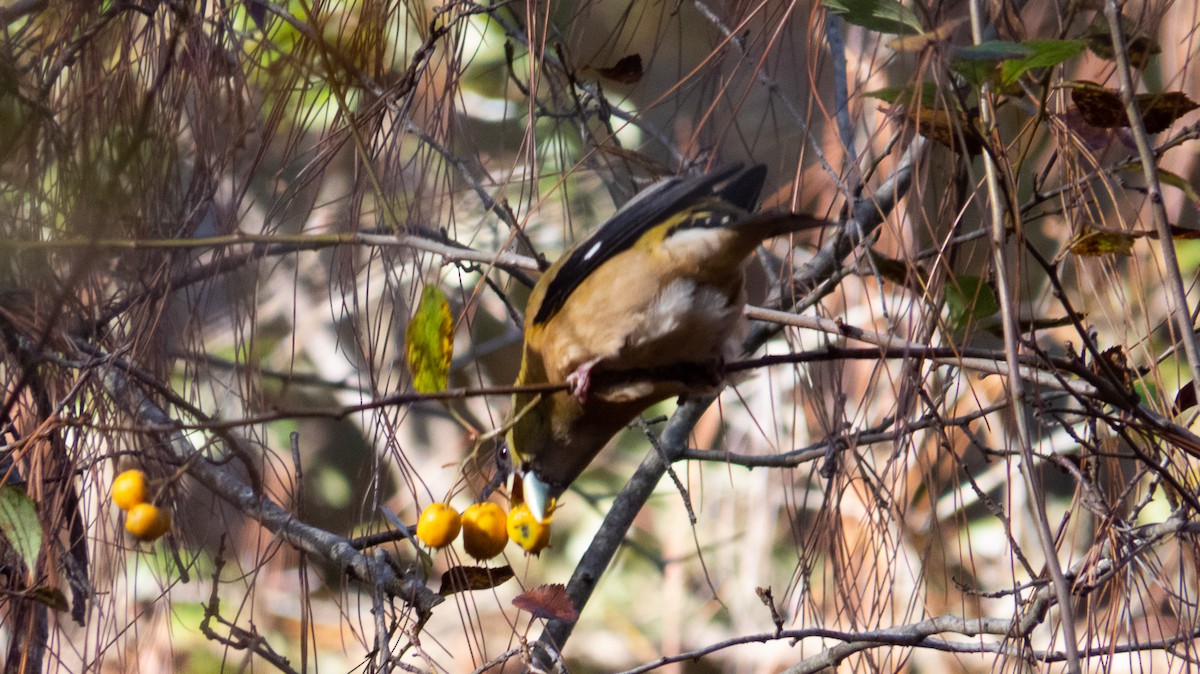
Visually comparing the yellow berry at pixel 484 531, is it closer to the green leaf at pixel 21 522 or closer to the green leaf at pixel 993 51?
the green leaf at pixel 21 522

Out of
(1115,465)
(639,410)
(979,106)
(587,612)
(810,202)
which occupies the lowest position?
(1115,465)

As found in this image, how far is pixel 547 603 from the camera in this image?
1422mm

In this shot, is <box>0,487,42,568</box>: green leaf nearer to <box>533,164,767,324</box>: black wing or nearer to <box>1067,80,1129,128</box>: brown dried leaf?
<box>533,164,767,324</box>: black wing

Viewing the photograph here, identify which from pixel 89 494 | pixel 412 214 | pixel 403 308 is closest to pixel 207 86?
pixel 412 214

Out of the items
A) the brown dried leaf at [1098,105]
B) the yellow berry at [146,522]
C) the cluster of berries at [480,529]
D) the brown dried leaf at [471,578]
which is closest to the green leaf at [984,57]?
the brown dried leaf at [1098,105]

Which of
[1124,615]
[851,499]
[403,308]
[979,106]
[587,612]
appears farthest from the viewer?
Result: [587,612]

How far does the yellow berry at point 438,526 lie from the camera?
4.25 ft

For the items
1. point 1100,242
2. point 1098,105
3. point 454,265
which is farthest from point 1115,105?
point 454,265

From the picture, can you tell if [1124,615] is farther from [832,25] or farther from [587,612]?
[587,612]

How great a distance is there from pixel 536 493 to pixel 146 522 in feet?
2.75

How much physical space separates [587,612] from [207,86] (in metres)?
3.21

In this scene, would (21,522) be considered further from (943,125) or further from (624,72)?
(624,72)

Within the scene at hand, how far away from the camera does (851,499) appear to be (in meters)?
3.11

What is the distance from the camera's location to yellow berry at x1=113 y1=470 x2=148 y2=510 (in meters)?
1.27
